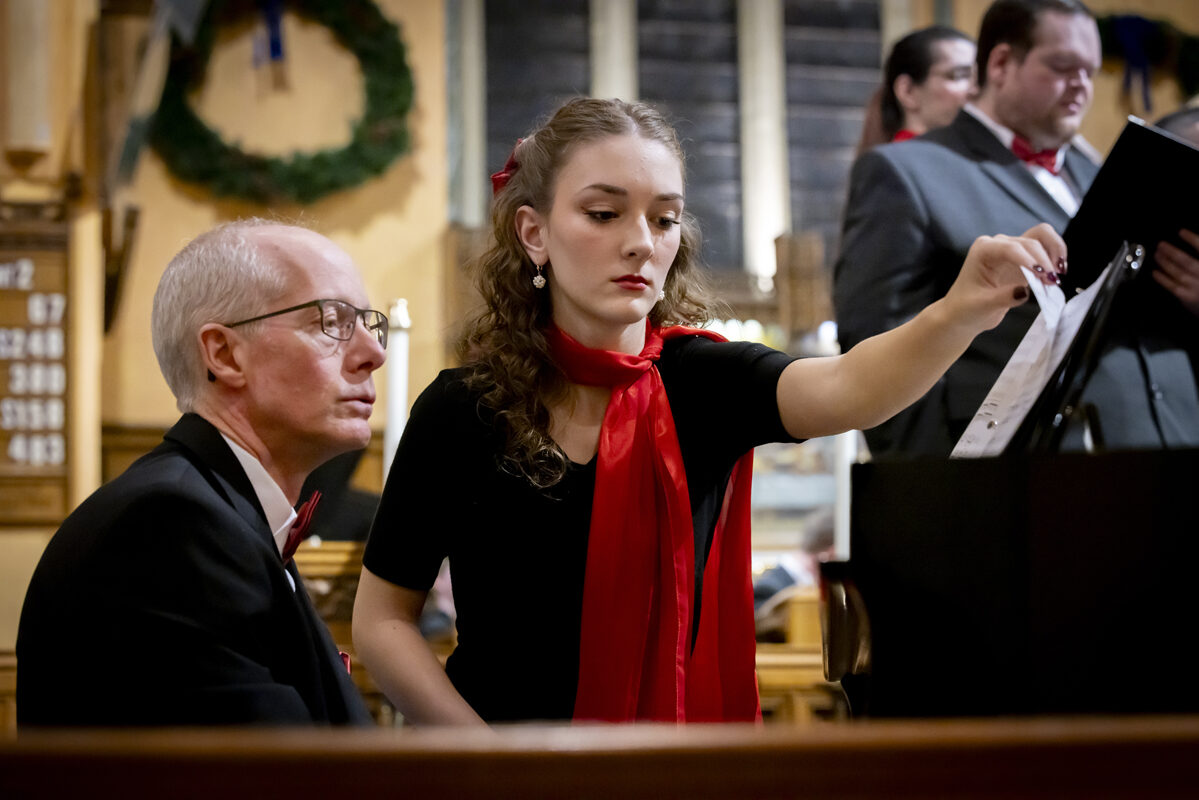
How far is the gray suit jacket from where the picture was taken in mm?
2086

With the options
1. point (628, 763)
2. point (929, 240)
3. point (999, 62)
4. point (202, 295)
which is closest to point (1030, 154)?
point (999, 62)

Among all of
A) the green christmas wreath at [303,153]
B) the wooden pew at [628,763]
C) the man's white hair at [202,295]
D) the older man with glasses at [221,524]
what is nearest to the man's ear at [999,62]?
the older man with glasses at [221,524]

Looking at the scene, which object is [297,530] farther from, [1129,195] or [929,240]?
[929,240]

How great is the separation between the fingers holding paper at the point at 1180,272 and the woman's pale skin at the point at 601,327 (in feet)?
Result: 2.38

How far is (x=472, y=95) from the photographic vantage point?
→ 6438 millimetres

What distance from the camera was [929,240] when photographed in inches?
86.3

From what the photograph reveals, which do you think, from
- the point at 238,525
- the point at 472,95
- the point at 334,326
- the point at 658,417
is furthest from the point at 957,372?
the point at 472,95

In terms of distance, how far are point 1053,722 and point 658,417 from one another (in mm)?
922

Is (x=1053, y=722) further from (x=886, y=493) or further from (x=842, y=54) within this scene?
(x=842, y=54)

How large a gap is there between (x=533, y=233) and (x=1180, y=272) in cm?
107

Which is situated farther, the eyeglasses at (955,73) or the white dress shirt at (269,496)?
the eyeglasses at (955,73)

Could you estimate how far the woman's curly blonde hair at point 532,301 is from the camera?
142 cm

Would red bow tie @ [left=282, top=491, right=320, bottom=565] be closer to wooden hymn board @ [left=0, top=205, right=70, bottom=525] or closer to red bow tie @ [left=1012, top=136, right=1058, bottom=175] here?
red bow tie @ [left=1012, top=136, right=1058, bottom=175]

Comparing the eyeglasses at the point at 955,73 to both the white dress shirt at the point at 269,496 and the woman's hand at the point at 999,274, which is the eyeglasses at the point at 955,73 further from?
the white dress shirt at the point at 269,496
